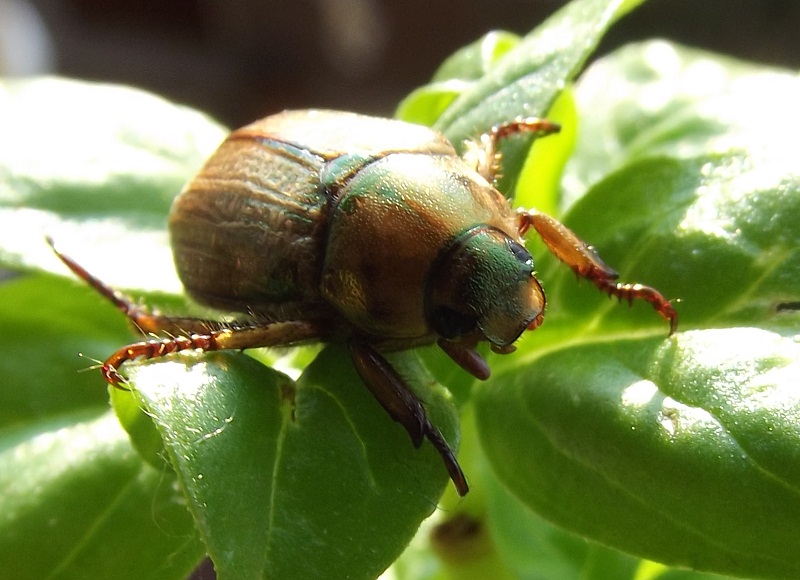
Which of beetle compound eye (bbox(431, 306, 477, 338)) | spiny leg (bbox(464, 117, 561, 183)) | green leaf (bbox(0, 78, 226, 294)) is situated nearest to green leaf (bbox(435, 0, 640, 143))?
spiny leg (bbox(464, 117, 561, 183))

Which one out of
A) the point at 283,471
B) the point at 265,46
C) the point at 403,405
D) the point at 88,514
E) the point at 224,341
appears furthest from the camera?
the point at 265,46

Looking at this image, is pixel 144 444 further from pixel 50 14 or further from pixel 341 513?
pixel 50 14

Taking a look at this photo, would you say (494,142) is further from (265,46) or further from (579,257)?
(265,46)

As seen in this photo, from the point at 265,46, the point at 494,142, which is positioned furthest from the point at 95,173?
the point at 265,46

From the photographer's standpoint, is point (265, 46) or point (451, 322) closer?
point (451, 322)

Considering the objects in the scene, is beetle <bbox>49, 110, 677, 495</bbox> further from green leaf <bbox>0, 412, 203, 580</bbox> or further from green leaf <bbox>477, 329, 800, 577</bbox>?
green leaf <bbox>0, 412, 203, 580</bbox>

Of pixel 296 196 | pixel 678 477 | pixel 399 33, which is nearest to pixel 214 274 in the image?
pixel 296 196

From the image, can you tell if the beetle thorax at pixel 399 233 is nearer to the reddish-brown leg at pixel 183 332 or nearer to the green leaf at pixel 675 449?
the reddish-brown leg at pixel 183 332
